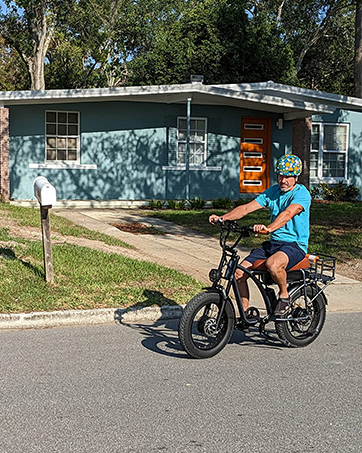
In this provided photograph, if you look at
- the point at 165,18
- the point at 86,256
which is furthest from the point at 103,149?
the point at 165,18

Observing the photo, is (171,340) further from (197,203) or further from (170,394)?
(197,203)

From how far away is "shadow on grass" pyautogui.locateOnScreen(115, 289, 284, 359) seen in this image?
6270 millimetres

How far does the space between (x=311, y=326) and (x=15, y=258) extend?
4.67 meters

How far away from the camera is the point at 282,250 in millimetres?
6039

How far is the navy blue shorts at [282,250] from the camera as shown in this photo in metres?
6.04

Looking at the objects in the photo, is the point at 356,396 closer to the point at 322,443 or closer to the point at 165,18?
the point at 322,443

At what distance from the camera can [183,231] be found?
1386 centimetres

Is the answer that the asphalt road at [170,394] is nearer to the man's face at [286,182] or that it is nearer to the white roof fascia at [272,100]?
the man's face at [286,182]

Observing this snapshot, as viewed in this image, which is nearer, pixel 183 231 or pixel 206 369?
pixel 206 369

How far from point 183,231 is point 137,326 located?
677 cm

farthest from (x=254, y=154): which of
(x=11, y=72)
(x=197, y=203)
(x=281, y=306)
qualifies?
(x=11, y=72)

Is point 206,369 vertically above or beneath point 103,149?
beneath

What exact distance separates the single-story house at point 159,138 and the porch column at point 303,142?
3 cm

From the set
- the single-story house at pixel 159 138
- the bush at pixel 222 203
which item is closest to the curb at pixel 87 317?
the bush at pixel 222 203
